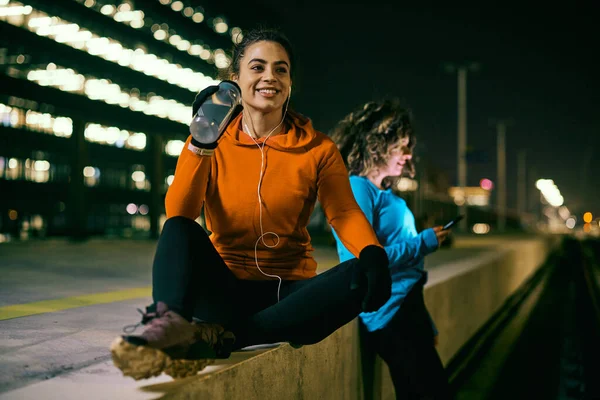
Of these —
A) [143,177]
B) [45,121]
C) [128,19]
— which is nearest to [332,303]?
[128,19]

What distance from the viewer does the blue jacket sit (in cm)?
368

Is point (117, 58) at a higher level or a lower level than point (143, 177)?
higher

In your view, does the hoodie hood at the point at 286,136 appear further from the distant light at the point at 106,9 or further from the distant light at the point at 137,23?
the distant light at the point at 137,23

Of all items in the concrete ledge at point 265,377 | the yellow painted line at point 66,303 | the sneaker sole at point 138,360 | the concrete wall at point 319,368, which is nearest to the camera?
the sneaker sole at point 138,360

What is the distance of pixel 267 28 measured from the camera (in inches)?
126

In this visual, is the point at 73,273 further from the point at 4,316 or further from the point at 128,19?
the point at 128,19

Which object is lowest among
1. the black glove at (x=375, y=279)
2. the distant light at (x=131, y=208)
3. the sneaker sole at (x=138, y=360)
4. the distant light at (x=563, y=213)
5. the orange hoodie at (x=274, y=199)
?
the distant light at (x=563, y=213)

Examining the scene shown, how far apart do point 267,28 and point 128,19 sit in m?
44.7

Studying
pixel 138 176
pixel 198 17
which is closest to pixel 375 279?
pixel 198 17

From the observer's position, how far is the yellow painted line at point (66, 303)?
5.31 meters

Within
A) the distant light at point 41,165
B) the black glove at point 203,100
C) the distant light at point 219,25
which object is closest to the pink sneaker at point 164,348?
the black glove at point 203,100

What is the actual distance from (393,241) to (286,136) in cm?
120

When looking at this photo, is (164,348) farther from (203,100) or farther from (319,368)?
(319,368)

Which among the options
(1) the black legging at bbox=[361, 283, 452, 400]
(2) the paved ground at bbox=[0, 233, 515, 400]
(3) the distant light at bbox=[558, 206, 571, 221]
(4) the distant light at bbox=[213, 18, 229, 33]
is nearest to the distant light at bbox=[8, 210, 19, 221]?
(4) the distant light at bbox=[213, 18, 229, 33]
